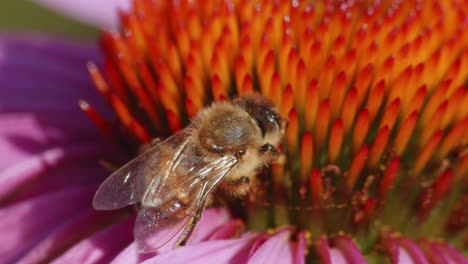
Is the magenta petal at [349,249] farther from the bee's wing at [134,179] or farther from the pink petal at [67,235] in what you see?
the pink petal at [67,235]

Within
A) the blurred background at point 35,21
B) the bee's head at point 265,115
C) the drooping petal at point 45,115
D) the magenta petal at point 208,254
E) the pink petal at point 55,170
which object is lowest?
the magenta petal at point 208,254

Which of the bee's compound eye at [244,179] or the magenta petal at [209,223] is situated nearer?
the bee's compound eye at [244,179]

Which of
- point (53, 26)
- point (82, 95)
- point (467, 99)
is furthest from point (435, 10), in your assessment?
point (53, 26)

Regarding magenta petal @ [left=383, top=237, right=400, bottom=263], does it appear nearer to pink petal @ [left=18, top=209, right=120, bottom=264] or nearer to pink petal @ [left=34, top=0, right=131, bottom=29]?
pink petal @ [left=18, top=209, right=120, bottom=264]

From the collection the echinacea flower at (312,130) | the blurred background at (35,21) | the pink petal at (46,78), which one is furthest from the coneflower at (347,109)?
the blurred background at (35,21)

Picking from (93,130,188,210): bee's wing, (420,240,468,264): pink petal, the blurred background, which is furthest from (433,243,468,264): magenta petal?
the blurred background
